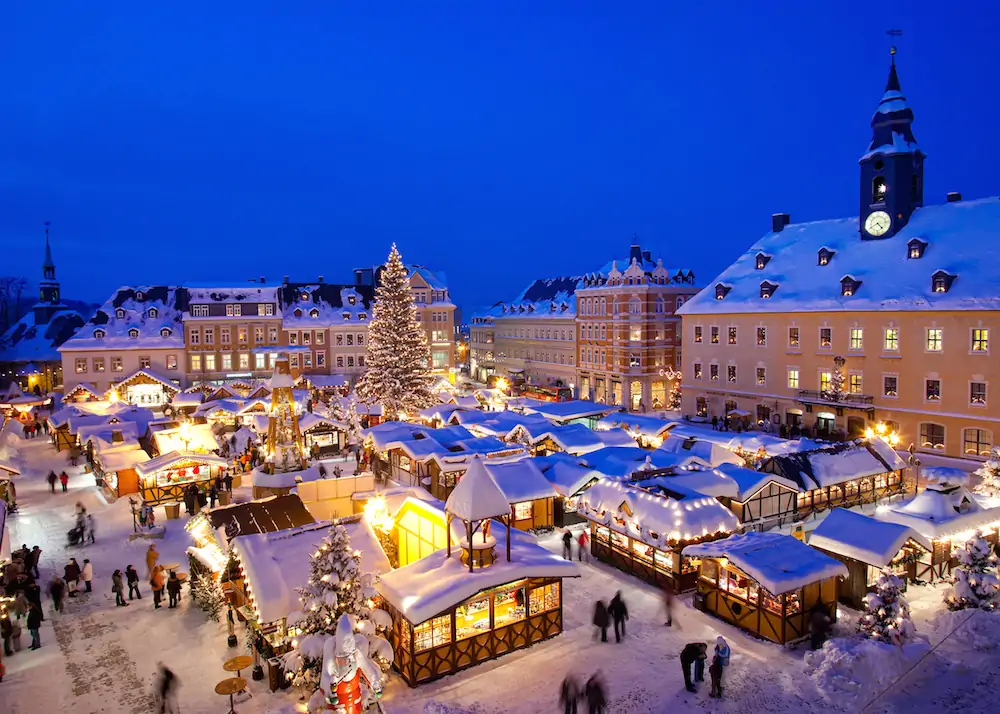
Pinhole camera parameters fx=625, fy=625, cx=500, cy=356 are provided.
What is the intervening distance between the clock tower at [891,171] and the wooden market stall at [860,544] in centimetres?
2498

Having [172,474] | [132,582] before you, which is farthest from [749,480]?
[172,474]

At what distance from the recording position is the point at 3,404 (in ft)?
147

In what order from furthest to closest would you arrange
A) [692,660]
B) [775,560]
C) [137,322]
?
[137,322] → [775,560] → [692,660]

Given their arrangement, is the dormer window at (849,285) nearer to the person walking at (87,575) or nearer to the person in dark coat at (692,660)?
the person in dark coat at (692,660)

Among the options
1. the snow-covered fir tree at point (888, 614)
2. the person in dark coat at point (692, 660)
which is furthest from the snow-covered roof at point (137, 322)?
the snow-covered fir tree at point (888, 614)

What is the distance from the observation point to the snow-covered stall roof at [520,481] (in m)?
21.6

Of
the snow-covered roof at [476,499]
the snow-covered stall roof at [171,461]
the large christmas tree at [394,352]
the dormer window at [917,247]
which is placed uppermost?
the dormer window at [917,247]

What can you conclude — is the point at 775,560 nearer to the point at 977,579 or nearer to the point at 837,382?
the point at 977,579

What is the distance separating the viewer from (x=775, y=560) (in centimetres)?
1493

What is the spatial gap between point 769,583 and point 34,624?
17149mm

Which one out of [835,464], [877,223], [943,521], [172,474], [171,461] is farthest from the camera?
[877,223]

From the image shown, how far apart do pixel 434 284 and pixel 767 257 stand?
31280 mm

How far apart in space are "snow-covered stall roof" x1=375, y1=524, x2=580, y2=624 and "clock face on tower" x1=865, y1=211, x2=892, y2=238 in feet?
104

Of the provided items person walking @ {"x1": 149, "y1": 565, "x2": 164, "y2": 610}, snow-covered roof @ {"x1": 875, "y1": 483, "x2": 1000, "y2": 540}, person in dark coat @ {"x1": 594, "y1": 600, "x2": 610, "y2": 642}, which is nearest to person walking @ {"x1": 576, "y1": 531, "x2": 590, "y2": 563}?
person in dark coat @ {"x1": 594, "y1": 600, "x2": 610, "y2": 642}
